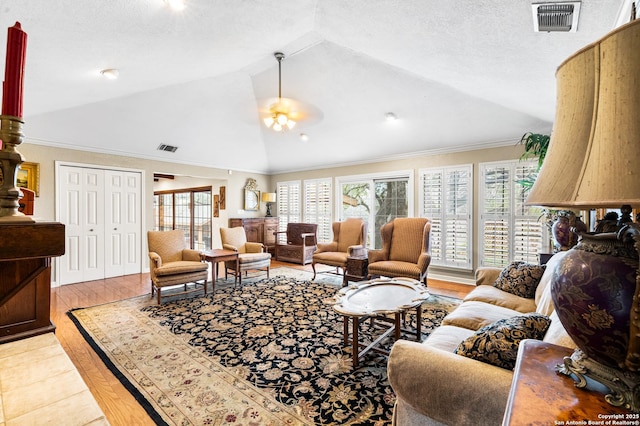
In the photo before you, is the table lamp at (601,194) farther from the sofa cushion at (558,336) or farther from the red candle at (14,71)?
the red candle at (14,71)

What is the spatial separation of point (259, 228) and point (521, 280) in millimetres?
5818

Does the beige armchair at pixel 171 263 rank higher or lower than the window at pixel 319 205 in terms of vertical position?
lower

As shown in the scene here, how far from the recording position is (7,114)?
0.65 meters

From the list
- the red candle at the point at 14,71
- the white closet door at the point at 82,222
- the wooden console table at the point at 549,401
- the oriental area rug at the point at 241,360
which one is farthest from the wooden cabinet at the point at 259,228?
the wooden console table at the point at 549,401

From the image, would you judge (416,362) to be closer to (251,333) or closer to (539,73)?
(251,333)

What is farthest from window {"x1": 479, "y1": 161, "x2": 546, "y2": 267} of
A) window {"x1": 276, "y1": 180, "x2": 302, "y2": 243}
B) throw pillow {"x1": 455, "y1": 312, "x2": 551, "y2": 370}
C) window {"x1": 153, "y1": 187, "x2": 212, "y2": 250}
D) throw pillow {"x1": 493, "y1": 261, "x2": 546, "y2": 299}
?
window {"x1": 153, "y1": 187, "x2": 212, "y2": 250}

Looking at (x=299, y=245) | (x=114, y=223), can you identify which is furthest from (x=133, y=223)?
(x=299, y=245)

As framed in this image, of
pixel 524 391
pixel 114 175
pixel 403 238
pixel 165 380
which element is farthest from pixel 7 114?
pixel 114 175

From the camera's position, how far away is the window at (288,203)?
7.64 m

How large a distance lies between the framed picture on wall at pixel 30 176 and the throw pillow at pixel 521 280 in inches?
251

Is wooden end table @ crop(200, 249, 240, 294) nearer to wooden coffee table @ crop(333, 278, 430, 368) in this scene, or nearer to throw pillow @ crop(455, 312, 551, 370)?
wooden coffee table @ crop(333, 278, 430, 368)

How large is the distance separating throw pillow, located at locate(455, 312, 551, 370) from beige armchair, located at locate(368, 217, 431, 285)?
245 cm

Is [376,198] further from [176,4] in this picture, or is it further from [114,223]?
[114,223]

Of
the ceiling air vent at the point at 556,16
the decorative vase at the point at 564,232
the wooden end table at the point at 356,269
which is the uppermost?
the ceiling air vent at the point at 556,16
